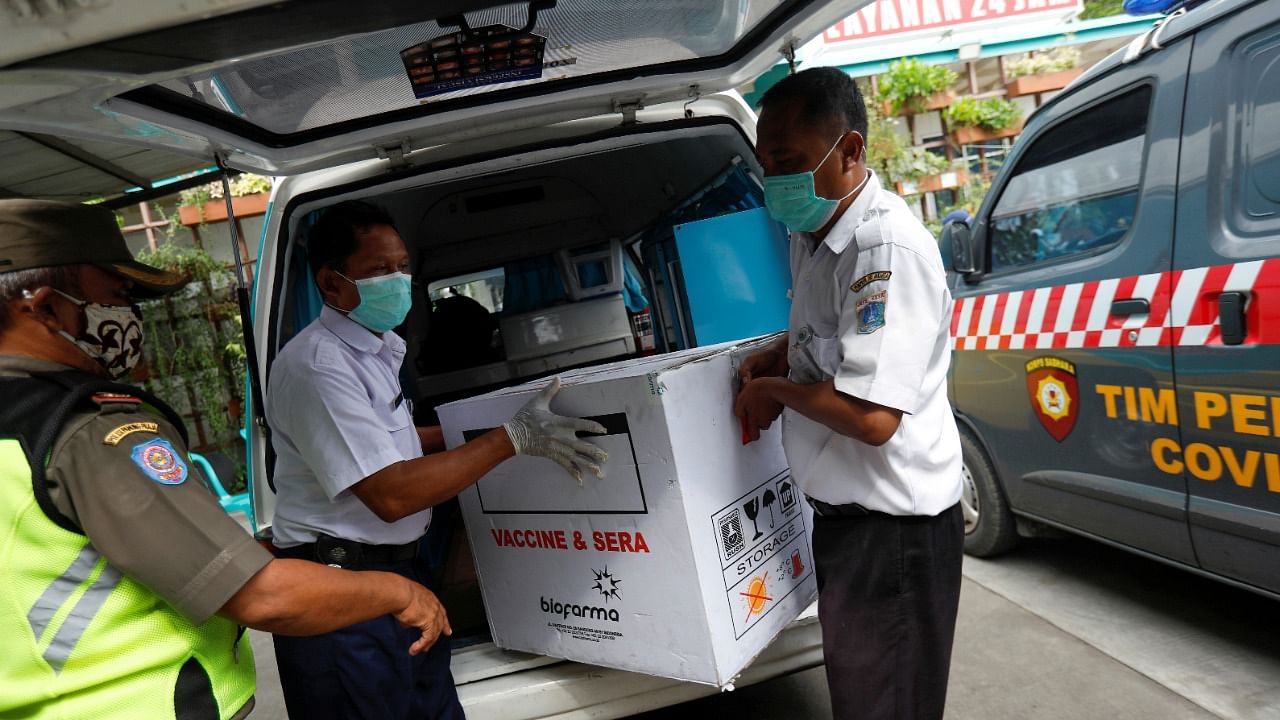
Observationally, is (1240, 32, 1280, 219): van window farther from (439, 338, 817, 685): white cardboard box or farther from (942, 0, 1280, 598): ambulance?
(439, 338, 817, 685): white cardboard box

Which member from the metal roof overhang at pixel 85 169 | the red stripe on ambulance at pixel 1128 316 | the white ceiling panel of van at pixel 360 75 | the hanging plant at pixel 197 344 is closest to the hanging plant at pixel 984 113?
the red stripe on ambulance at pixel 1128 316

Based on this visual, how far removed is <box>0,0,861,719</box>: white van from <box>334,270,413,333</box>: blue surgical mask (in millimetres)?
431

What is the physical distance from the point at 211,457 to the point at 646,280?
17.7ft

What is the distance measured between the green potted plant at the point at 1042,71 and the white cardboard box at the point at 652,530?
11674 mm

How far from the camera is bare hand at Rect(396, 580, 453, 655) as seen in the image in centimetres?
146

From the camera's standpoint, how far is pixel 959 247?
130 inches

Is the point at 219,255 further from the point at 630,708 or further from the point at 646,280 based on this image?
the point at 630,708

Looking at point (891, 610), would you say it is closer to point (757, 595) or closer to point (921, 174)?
point (757, 595)

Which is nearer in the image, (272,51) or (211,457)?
(272,51)

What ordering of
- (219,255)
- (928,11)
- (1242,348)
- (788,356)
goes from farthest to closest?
(928,11) < (219,255) < (1242,348) < (788,356)

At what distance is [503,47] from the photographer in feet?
5.21

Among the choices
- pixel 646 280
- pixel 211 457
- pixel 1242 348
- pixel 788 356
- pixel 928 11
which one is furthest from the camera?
pixel 928 11

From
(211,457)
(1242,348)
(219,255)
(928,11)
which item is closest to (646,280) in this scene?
(1242,348)

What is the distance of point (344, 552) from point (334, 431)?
329 mm
